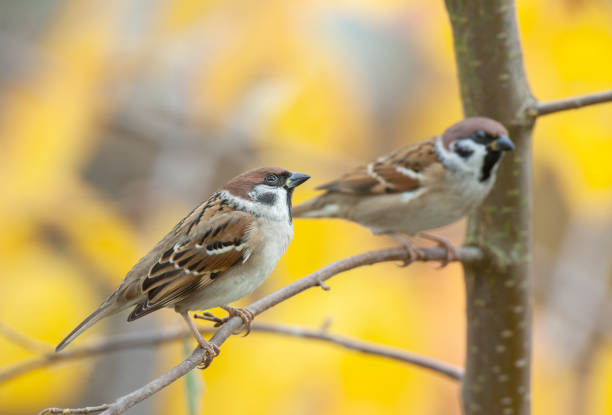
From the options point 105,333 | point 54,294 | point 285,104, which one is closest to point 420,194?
point 285,104

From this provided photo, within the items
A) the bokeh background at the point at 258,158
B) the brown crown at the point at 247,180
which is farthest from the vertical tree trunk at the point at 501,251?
→ the brown crown at the point at 247,180

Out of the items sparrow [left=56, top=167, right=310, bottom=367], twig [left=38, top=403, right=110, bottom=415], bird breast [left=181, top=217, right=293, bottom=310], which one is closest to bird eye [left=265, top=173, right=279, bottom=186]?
sparrow [left=56, top=167, right=310, bottom=367]

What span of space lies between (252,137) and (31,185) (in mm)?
1025

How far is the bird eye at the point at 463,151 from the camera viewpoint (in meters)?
2.89

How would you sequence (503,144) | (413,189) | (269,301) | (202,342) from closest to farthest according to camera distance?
(269,301), (202,342), (503,144), (413,189)

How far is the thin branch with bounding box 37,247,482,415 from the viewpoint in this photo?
1407mm

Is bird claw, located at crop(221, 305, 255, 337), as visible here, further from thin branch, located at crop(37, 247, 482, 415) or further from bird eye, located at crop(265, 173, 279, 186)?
bird eye, located at crop(265, 173, 279, 186)

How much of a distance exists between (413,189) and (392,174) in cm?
17

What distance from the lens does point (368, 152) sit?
4.90 m

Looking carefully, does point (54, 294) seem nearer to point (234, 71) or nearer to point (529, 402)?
point (234, 71)

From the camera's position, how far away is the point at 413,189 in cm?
312

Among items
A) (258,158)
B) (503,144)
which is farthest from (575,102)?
(258,158)

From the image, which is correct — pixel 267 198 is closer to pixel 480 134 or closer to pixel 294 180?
pixel 294 180

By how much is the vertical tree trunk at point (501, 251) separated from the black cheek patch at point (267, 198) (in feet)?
2.38
